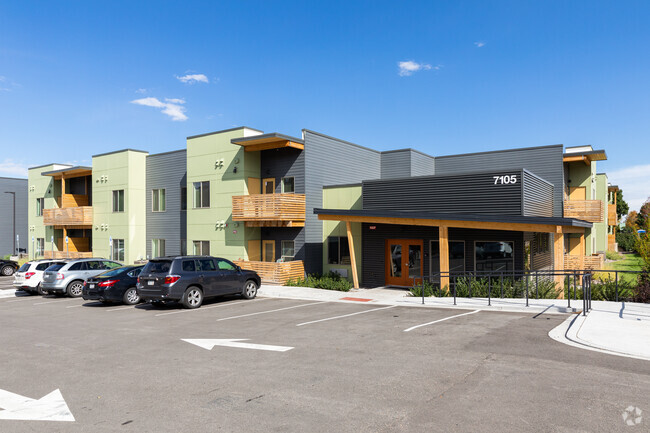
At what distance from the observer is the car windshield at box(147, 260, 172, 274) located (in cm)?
1599

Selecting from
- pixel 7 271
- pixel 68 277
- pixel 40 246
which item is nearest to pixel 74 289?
pixel 68 277

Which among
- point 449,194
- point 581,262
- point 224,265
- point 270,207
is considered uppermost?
point 449,194

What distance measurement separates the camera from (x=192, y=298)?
52.8 feet

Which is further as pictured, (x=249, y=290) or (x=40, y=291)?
(x=40, y=291)

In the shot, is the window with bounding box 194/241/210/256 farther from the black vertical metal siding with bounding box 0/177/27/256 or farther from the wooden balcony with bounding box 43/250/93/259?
the black vertical metal siding with bounding box 0/177/27/256

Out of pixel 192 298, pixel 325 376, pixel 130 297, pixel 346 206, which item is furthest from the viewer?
pixel 346 206

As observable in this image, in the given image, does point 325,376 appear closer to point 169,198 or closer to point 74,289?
point 74,289

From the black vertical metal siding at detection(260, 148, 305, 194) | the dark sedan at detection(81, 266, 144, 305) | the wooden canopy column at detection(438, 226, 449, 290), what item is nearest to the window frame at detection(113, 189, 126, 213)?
the black vertical metal siding at detection(260, 148, 305, 194)

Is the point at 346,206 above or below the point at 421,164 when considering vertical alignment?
below

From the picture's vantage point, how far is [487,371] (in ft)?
25.2

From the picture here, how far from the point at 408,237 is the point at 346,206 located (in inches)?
150

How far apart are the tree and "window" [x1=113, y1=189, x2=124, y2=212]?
75.6m

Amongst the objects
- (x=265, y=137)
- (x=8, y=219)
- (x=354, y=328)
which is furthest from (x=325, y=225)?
(x=8, y=219)

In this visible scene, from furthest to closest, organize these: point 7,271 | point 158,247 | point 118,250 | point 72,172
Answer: point 72,172 < point 7,271 < point 118,250 < point 158,247
